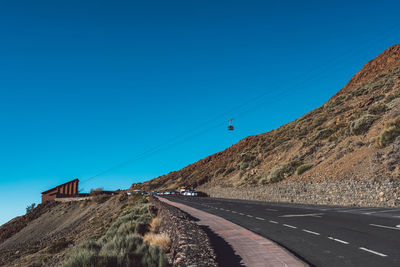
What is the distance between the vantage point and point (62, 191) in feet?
270

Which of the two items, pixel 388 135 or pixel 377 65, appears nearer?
pixel 388 135

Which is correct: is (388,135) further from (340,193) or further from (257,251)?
(257,251)

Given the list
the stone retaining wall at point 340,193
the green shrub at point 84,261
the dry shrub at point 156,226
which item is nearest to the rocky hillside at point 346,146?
the stone retaining wall at point 340,193

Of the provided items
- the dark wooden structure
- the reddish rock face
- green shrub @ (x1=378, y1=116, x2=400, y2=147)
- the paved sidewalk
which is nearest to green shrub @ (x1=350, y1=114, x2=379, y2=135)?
green shrub @ (x1=378, y1=116, x2=400, y2=147)

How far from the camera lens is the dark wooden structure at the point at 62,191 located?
77.8m

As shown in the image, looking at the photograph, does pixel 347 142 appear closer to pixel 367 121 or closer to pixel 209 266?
pixel 367 121

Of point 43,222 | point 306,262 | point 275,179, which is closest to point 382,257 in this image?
point 306,262

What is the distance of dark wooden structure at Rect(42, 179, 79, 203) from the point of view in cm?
7781

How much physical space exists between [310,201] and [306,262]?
22.7 metres

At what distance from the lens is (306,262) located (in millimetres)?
7062

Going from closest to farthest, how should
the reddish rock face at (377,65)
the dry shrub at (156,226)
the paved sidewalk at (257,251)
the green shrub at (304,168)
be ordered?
1. the paved sidewalk at (257,251)
2. the dry shrub at (156,226)
3. the green shrub at (304,168)
4. the reddish rock face at (377,65)

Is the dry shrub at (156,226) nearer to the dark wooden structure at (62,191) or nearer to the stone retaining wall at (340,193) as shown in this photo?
the stone retaining wall at (340,193)

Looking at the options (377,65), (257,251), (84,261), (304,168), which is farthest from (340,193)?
(377,65)

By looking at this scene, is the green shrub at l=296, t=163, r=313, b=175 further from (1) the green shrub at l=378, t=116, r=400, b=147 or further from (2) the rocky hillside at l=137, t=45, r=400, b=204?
(1) the green shrub at l=378, t=116, r=400, b=147
